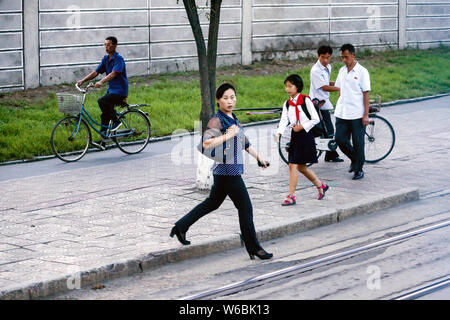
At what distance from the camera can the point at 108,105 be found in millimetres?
13383

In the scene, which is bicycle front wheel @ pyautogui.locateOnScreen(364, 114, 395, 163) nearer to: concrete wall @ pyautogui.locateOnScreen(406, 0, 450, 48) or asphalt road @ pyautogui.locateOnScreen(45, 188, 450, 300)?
asphalt road @ pyautogui.locateOnScreen(45, 188, 450, 300)

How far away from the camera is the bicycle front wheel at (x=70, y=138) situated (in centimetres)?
1297

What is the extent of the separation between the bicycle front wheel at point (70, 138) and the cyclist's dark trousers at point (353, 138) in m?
4.23

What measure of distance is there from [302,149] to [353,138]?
5.88 feet

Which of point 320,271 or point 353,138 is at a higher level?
point 353,138

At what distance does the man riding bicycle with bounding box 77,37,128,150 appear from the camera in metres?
13.1

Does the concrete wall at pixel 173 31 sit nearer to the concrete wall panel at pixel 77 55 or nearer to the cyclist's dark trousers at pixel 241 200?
the concrete wall panel at pixel 77 55

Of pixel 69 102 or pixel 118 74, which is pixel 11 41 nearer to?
pixel 118 74

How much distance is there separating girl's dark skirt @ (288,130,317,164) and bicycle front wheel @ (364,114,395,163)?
2.76 metres

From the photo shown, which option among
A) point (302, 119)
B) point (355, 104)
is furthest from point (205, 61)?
point (355, 104)
